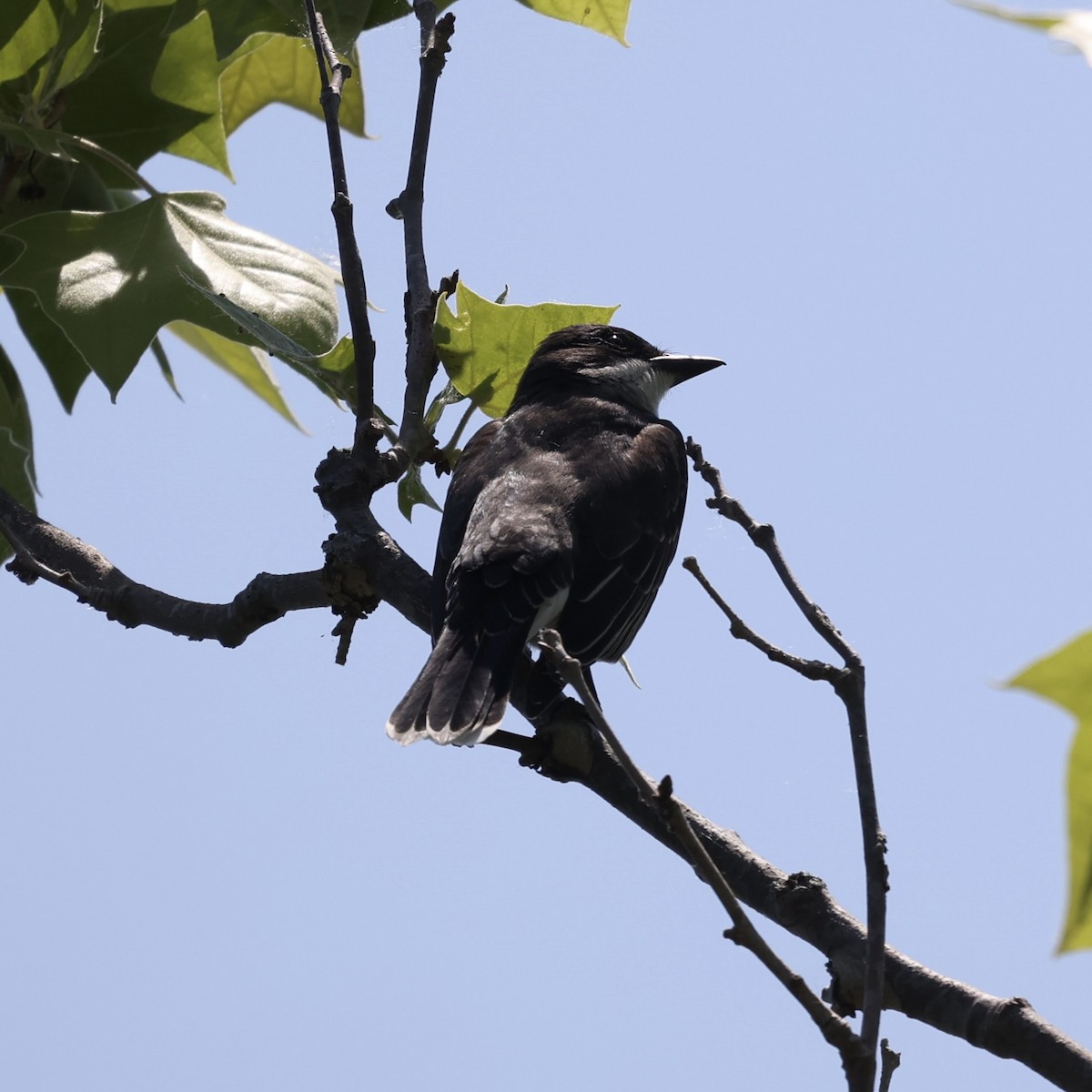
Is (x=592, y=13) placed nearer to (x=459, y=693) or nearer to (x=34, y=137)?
(x=34, y=137)

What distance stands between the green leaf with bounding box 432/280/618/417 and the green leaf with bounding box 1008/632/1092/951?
2089mm

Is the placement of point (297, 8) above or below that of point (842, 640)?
above

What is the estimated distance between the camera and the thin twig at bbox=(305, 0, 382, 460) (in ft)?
7.91

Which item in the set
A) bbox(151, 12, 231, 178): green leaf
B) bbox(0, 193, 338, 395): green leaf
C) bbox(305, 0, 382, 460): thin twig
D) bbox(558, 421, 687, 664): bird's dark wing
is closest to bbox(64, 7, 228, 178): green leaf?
bbox(151, 12, 231, 178): green leaf

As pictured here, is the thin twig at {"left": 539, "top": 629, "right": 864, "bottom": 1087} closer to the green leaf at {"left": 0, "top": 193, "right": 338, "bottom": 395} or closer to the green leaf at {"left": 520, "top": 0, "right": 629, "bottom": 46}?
the green leaf at {"left": 0, "top": 193, "right": 338, "bottom": 395}

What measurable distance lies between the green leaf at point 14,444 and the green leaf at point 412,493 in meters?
0.84

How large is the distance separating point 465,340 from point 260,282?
0.44 meters

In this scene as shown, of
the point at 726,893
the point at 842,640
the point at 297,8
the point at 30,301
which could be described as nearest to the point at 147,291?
the point at 30,301

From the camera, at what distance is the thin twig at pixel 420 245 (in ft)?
8.86

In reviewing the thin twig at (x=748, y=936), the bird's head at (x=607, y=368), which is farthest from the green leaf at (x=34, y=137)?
the bird's head at (x=607, y=368)

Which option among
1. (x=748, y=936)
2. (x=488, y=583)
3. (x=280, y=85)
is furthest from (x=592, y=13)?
(x=748, y=936)

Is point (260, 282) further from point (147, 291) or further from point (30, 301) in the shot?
point (30, 301)

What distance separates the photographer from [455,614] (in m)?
3.21

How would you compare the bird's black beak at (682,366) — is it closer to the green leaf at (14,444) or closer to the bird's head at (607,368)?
the bird's head at (607,368)
